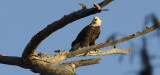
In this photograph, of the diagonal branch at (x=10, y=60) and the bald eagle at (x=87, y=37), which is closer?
the diagonal branch at (x=10, y=60)

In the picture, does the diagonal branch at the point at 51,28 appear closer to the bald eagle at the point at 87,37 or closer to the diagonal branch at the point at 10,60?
the diagonal branch at the point at 10,60

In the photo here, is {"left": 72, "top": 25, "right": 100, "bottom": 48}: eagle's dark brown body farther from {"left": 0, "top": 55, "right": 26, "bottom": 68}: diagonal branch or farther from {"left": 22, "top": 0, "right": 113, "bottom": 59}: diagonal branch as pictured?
{"left": 22, "top": 0, "right": 113, "bottom": 59}: diagonal branch

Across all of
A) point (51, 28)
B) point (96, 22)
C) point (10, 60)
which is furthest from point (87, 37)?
point (51, 28)

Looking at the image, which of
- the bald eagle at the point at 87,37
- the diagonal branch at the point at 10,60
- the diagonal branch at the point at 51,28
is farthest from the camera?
the bald eagle at the point at 87,37

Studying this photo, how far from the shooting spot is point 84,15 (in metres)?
1.93

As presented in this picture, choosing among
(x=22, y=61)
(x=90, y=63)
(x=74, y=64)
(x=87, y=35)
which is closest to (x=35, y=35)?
(x=22, y=61)

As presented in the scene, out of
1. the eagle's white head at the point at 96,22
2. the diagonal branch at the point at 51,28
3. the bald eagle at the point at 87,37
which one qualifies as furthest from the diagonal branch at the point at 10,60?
the eagle's white head at the point at 96,22

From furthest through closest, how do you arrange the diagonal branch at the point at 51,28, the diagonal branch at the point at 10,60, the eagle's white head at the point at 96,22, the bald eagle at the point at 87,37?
1. the eagle's white head at the point at 96,22
2. the bald eagle at the point at 87,37
3. the diagonal branch at the point at 10,60
4. the diagonal branch at the point at 51,28

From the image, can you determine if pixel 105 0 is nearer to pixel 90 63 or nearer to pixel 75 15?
pixel 75 15

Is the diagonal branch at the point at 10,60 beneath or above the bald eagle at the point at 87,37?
beneath

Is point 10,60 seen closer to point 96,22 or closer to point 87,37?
point 87,37

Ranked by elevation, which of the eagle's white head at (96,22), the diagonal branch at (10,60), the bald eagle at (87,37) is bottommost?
the diagonal branch at (10,60)

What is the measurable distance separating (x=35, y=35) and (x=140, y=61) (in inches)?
98.4

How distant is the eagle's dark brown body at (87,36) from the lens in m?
6.87
